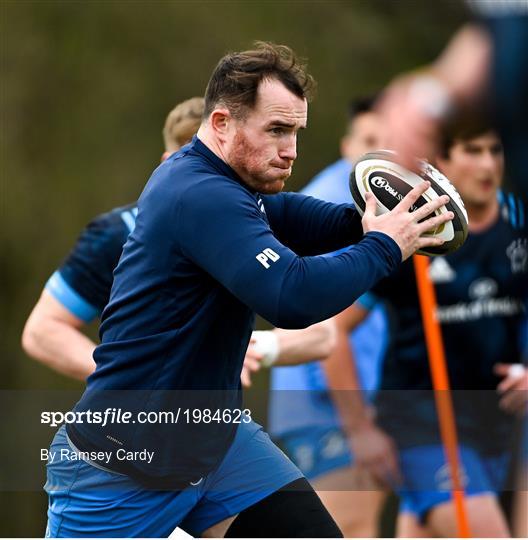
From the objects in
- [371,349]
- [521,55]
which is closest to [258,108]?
[521,55]

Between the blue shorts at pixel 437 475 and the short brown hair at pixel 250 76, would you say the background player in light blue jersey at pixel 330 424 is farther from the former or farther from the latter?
the short brown hair at pixel 250 76

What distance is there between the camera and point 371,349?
18.9 feet

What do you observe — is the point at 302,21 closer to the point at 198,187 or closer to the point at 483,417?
the point at 483,417

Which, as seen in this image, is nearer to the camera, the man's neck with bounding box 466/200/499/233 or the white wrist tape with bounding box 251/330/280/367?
the white wrist tape with bounding box 251/330/280/367

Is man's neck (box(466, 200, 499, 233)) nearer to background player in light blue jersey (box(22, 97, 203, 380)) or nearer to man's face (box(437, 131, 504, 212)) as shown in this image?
man's face (box(437, 131, 504, 212))

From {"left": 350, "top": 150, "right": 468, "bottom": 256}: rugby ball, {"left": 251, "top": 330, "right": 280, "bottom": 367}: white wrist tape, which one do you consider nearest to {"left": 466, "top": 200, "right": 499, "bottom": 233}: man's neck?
{"left": 251, "top": 330, "right": 280, "bottom": 367}: white wrist tape

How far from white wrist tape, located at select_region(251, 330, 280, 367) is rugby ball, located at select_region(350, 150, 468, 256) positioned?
0.99 metres

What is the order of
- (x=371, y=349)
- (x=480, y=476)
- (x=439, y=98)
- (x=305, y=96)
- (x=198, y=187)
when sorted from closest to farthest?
(x=439, y=98) < (x=198, y=187) < (x=305, y=96) < (x=480, y=476) < (x=371, y=349)

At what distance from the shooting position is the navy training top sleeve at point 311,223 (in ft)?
11.6

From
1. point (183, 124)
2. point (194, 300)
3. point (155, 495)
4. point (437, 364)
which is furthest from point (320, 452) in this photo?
point (194, 300)

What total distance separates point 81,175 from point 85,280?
12.4 ft

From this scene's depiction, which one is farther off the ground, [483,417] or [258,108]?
[258,108]

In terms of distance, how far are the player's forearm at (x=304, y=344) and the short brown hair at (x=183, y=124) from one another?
769mm

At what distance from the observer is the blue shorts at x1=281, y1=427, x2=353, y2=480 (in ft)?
18.0
